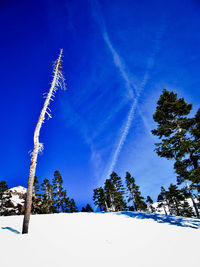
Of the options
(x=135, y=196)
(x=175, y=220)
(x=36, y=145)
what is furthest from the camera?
(x=135, y=196)

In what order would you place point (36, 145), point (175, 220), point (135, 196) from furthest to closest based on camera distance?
point (135, 196)
point (175, 220)
point (36, 145)

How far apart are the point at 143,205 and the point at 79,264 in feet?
108

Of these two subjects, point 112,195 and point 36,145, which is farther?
point 112,195

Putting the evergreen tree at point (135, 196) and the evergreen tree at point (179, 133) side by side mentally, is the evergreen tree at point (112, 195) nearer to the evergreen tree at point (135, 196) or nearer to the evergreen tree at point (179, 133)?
the evergreen tree at point (135, 196)

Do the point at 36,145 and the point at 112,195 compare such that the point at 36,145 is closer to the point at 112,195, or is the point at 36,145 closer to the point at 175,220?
the point at 175,220

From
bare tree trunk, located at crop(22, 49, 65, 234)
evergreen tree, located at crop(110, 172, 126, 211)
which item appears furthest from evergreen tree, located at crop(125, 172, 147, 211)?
bare tree trunk, located at crop(22, 49, 65, 234)

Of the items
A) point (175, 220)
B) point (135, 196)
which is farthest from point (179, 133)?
point (135, 196)

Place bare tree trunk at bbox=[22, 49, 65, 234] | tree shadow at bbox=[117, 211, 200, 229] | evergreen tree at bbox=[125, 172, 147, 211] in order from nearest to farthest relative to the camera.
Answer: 1. bare tree trunk at bbox=[22, 49, 65, 234]
2. tree shadow at bbox=[117, 211, 200, 229]
3. evergreen tree at bbox=[125, 172, 147, 211]

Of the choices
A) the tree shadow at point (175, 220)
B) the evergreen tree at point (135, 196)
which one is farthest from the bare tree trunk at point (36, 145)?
the evergreen tree at point (135, 196)

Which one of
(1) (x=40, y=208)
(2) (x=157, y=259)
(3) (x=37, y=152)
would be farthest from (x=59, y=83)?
(1) (x=40, y=208)

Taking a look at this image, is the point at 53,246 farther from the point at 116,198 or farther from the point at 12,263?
the point at 116,198

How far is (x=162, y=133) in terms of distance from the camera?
1362cm

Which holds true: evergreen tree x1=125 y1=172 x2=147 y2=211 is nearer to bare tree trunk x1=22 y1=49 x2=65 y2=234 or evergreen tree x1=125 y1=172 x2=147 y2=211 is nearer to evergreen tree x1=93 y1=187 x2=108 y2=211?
evergreen tree x1=93 y1=187 x2=108 y2=211

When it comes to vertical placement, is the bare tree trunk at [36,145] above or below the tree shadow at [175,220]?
above
